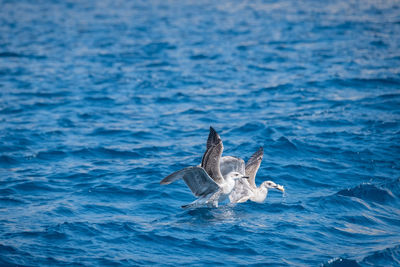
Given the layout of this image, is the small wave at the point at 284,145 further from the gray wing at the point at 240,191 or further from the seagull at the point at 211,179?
the seagull at the point at 211,179

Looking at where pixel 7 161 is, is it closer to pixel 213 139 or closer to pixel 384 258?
pixel 213 139

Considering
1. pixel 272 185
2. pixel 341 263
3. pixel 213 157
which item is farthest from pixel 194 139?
pixel 341 263

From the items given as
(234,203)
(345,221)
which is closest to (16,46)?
(234,203)

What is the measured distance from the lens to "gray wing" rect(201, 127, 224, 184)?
1094 centimetres

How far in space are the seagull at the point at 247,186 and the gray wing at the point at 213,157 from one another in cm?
87

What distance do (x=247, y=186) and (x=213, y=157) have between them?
1.51 m

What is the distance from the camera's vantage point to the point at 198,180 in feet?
36.0

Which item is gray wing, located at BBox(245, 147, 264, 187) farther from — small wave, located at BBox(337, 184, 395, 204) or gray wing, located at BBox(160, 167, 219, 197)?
small wave, located at BBox(337, 184, 395, 204)

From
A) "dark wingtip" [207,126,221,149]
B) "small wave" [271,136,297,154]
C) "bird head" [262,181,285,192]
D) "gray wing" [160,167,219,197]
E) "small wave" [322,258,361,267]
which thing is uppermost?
"small wave" [271,136,297,154]

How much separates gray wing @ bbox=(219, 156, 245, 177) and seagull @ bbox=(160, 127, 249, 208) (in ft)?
2.08

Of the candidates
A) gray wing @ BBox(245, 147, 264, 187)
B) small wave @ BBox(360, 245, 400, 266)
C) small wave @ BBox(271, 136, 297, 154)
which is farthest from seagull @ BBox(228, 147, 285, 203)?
small wave @ BBox(360, 245, 400, 266)

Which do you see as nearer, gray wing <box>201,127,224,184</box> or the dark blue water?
the dark blue water

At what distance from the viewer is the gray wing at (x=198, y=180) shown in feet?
34.1

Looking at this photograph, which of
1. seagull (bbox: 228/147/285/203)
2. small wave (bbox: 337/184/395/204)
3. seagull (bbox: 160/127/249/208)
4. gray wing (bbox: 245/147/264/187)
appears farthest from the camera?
gray wing (bbox: 245/147/264/187)
